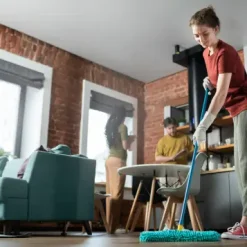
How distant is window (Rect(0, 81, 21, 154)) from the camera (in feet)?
15.5

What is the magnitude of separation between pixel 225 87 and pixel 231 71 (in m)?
0.10

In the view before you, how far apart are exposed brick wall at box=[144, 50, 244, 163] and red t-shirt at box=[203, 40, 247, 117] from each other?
3.62 m

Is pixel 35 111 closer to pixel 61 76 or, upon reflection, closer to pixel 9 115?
pixel 9 115

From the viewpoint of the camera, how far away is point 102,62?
5797mm

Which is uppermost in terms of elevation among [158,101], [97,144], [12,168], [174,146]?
[158,101]

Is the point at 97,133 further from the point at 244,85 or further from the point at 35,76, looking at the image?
the point at 244,85

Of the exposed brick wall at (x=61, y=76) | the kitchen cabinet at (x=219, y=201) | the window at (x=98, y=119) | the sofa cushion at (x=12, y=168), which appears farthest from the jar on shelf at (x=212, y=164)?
the sofa cushion at (x=12, y=168)

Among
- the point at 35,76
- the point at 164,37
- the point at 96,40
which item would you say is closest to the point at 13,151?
the point at 35,76

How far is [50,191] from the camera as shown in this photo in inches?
115

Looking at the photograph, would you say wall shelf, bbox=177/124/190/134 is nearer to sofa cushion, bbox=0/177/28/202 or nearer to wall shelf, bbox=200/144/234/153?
wall shelf, bbox=200/144/234/153

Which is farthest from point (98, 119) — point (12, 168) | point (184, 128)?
point (12, 168)

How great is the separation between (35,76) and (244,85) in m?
3.41

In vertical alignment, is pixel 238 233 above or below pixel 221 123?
below

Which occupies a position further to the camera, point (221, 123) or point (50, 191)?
point (221, 123)
